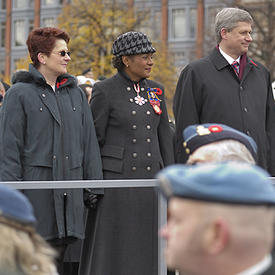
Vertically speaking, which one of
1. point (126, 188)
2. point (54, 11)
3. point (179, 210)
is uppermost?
point (54, 11)

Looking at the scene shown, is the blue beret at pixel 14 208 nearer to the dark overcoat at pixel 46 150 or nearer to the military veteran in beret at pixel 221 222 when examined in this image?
the military veteran in beret at pixel 221 222

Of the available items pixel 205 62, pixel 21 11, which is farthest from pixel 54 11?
pixel 205 62

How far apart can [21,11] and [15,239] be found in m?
73.0

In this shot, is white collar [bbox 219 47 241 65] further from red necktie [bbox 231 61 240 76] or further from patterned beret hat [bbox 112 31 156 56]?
patterned beret hat [bbox 112 31 156 56]

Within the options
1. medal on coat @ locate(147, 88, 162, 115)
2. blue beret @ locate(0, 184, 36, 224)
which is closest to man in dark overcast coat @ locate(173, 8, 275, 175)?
medal on coat @ locate(147, 88, 162, 115)

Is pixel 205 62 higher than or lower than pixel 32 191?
higher

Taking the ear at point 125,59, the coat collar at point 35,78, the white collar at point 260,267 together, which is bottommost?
the white collar at point 260,267

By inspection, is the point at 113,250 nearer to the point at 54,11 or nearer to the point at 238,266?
the point at 238,266

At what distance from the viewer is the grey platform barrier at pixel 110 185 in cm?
627

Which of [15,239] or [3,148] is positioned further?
[3,148]

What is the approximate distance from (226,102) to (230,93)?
0.10 metres

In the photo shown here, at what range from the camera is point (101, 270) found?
7098 millimetres

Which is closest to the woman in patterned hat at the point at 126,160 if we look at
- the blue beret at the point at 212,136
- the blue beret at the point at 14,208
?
the blue beret at the point at 212,136

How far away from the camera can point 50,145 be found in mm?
6719
